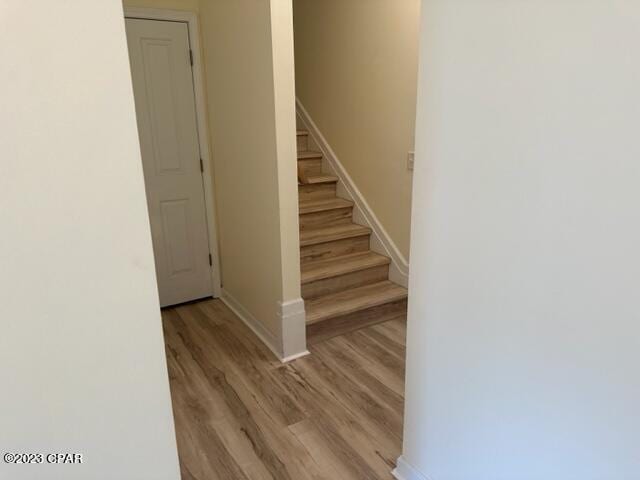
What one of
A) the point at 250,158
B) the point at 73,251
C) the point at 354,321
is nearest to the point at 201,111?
the point at 250,158

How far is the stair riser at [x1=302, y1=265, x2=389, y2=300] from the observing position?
3037mm

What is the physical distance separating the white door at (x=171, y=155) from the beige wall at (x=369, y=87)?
1.21 m

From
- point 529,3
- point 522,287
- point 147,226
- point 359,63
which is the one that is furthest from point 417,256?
point 359,63

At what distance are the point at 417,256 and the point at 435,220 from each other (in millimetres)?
161

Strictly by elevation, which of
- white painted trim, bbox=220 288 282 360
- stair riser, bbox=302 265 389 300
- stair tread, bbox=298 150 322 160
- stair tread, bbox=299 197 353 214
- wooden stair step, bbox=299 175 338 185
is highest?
stair tread, bbox=298 150 322 160

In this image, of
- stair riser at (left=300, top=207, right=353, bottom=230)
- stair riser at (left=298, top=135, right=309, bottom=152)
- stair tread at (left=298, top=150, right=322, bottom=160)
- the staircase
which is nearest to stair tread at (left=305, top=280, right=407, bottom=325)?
the staircase

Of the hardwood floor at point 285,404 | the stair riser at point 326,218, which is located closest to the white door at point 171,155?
the hardwood floor at point 285,404

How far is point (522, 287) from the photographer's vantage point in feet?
3.83

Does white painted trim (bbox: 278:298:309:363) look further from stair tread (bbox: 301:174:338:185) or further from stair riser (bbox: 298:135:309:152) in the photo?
stair riser (bbox: 298:135:309:152)

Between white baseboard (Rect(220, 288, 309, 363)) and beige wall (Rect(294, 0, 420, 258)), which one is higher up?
beige wall (Rect(294, 0, 420, 258))

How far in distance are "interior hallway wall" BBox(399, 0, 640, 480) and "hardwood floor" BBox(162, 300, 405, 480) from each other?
1.95 ft

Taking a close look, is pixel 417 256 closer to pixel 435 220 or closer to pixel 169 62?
pixel 435 220

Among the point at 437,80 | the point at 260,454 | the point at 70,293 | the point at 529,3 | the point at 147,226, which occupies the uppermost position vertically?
the point at 529,3

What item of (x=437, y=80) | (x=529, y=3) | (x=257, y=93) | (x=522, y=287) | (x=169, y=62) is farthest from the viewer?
(x=169, y=62)
